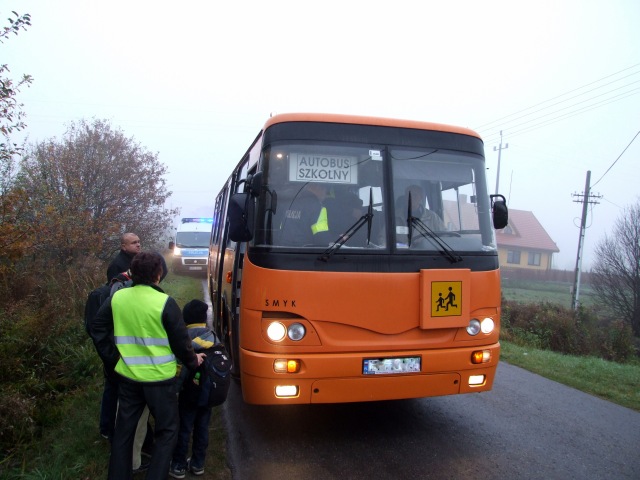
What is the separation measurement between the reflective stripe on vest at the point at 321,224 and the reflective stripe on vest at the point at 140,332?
4.78 ft

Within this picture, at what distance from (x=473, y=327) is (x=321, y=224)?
1739mm

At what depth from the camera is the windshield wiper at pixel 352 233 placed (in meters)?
4.07

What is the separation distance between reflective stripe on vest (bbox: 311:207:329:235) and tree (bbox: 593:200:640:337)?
90.3 feet

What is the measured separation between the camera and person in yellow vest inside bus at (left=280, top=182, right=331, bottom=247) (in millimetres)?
4129

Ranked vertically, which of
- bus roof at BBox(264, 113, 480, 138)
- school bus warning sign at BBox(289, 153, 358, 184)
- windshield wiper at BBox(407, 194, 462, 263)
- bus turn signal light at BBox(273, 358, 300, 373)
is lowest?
bus turn signal light at BBox(273, 358, 300, 373)

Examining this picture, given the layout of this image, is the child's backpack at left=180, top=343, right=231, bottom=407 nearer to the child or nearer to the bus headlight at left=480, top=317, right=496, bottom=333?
the child

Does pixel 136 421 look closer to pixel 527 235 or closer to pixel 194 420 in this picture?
pixel 194 420

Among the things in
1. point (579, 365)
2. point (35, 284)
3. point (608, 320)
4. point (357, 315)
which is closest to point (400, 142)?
point (357, 315)

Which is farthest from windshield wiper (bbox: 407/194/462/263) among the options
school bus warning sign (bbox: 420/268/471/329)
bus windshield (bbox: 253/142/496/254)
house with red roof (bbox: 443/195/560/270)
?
house with red roof (bbox: 443/195/560/270)

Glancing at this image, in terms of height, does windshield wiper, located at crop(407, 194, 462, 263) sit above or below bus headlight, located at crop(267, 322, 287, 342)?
above

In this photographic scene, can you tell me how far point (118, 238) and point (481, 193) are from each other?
1034 centimetres

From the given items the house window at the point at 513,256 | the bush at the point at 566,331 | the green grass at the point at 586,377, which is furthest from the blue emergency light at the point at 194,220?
the house window at the point at 513,256

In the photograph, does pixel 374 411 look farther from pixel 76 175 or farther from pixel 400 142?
pixel 76 175

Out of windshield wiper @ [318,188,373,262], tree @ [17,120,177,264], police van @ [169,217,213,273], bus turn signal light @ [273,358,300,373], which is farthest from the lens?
police van @ [169,217,213,273]
